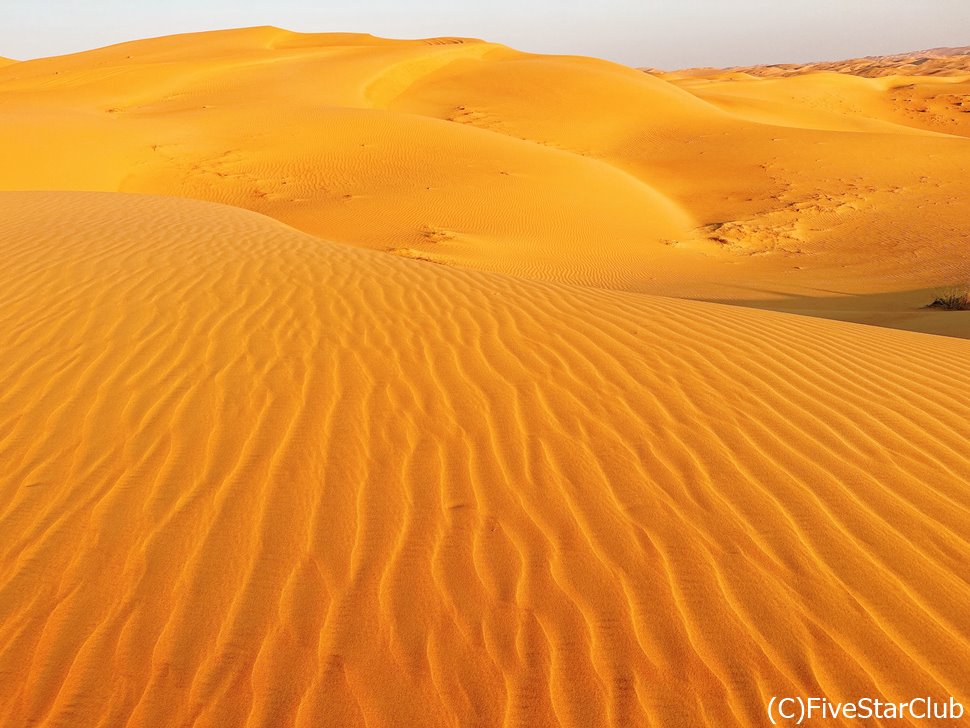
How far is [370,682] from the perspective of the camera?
2.40 m

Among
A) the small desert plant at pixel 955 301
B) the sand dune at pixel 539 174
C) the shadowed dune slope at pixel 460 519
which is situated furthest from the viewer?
the sand dune at pixel 539 174

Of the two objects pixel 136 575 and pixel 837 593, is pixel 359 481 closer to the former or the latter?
pixel 136 575

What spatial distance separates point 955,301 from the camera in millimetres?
11398

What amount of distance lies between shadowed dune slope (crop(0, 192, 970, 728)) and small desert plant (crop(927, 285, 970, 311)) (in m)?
6.74

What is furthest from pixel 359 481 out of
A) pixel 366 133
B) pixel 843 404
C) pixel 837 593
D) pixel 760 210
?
pixel 366 133

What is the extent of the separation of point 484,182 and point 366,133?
5556 millimetres

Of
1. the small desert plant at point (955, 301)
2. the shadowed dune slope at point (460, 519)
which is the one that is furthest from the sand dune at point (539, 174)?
the shadowed dune slope at point (460, 519)

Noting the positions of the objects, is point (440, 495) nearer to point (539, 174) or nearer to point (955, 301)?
point (955, 301)

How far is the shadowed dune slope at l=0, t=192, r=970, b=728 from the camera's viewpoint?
2418 millimetres

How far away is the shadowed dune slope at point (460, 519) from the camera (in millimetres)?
2418

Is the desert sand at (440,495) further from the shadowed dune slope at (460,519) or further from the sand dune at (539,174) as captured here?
the sand dune at (539,174)

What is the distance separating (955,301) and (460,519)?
11010 mm

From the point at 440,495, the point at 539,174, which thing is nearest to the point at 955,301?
the point at 440,495

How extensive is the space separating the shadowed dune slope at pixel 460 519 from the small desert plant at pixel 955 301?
22.1 ft
